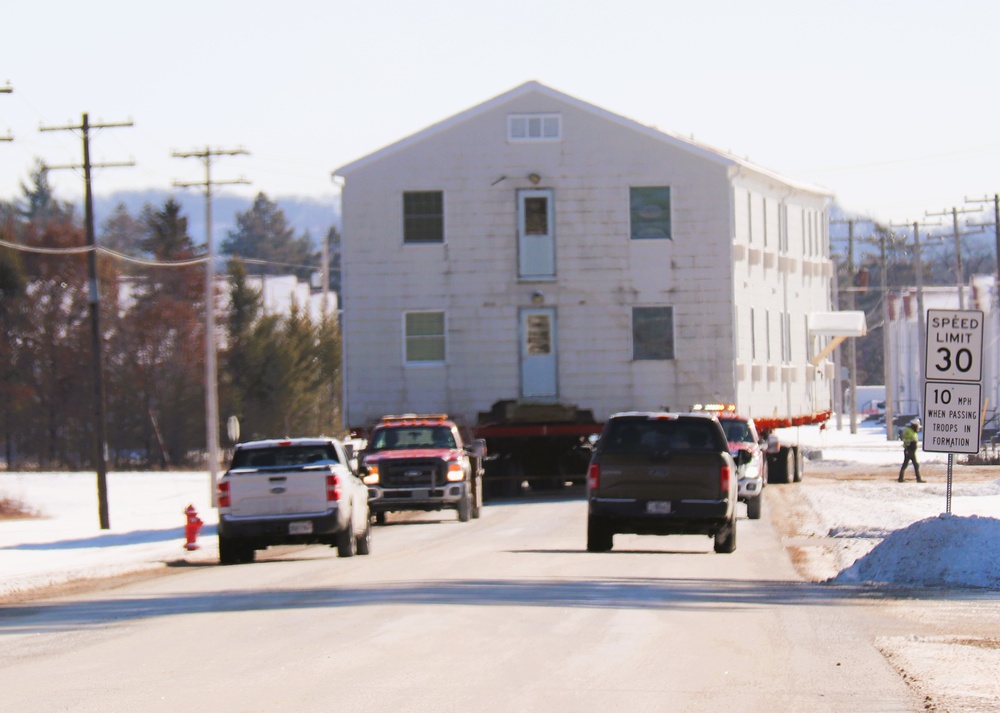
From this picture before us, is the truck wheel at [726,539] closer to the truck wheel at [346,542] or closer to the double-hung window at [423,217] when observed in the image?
the truck wheel at [346,542]

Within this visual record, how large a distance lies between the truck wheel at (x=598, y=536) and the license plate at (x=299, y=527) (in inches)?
154

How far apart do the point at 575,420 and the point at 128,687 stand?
33.3 meters

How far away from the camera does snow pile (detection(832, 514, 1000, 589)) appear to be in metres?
20.0

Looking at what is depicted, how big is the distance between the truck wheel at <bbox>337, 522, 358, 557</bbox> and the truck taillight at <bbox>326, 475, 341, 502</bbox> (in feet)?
1.85

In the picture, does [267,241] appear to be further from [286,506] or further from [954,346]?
[954,346]

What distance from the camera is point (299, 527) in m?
24.0

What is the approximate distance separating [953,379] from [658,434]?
4.16 metres

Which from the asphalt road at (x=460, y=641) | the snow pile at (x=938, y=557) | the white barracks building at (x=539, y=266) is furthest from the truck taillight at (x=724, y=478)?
the white barracks building at (x=539, y=266)

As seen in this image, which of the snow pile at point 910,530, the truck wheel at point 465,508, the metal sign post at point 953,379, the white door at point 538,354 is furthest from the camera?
the white door at point 538,354

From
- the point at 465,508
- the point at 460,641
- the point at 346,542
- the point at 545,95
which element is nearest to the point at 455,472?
the point at 465,508

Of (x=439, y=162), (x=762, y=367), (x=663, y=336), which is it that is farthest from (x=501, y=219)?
(x=762, y=367)

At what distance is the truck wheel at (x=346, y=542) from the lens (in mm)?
24391

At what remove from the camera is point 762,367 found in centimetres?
4838

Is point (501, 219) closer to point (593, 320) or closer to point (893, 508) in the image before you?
point (593, 320)
